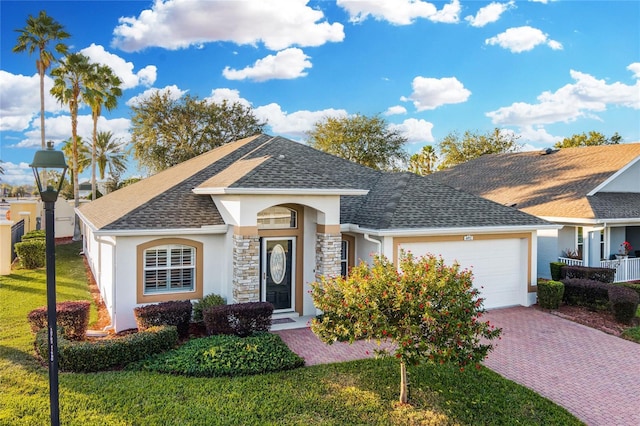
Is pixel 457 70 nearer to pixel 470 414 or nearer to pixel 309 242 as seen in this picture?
pixel 309 242

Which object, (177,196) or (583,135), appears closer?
(177,196)

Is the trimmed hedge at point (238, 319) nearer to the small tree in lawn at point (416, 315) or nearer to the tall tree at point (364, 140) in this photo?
the small tree in lawn at point (416, 315)

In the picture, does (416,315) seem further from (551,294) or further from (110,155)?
(110,155)

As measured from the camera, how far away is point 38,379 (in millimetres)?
8055

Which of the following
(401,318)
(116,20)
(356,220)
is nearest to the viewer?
(401,318)

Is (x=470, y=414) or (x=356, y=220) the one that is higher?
(x=356, y=220)

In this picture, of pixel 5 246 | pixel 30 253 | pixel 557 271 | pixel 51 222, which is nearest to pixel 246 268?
pixel 51 222

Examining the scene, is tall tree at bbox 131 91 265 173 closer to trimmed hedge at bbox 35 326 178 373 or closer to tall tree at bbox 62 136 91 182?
tall tree at bbox 62 136 91 182

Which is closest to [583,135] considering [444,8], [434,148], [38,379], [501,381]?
[434,148]

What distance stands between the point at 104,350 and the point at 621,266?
1989 cm

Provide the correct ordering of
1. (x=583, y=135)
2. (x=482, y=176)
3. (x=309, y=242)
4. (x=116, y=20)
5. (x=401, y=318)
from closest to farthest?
(x=401, y=318) < (x=309, y=242) < (x=116, y=20) < (x=482, y=176) < (x=583, y=135)

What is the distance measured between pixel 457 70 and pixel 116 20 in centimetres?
2138

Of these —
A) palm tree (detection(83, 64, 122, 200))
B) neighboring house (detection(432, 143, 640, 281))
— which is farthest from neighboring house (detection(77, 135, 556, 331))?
palm tree (detection(83, 64, 122, 200))

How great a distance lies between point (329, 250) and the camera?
1253cm
